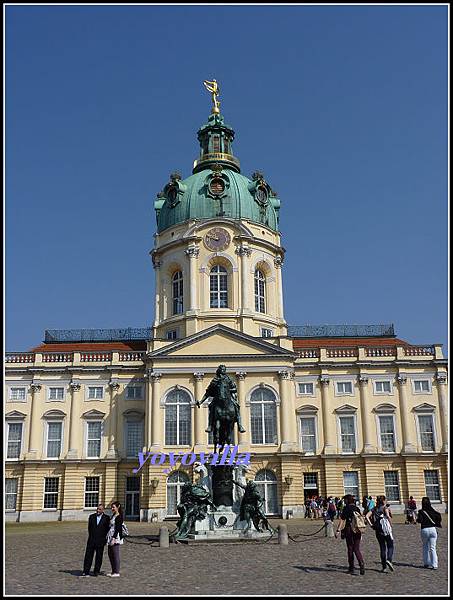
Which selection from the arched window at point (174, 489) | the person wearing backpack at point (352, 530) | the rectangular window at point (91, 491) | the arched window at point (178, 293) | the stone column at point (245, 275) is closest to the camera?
the person wearing backpack at point (352, 530)

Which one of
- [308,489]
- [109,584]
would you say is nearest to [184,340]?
[308,489]

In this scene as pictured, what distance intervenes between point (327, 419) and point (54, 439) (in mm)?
20566

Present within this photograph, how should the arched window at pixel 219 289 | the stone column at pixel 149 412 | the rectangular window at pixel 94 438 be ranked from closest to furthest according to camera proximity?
1. the stone column at pixel 149 412
2. the rectangular window at pixel 94 438
3. the arched window at pixel 219 289

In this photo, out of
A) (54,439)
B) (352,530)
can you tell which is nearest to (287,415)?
(54,439)

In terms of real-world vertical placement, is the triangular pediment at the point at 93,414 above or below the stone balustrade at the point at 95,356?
below

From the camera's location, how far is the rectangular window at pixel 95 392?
163 ft

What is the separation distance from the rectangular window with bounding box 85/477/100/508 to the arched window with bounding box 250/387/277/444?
12.3 meters

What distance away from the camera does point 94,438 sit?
160ft

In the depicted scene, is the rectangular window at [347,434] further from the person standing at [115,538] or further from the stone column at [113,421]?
the person standing at [115,538]

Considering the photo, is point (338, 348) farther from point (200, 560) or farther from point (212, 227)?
point (200, 560)

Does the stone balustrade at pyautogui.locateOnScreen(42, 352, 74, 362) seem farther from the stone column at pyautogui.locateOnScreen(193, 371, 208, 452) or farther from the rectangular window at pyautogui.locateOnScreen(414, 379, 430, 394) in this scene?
the rectangular window at pyautogui.locateOnScreen(414, 379, 430, 394)

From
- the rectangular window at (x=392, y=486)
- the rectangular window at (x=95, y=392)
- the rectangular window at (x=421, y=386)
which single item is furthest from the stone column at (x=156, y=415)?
the rectangular window at (x=421, y=386)

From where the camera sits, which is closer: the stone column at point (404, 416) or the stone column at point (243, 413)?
the stone column at point (243, 413)

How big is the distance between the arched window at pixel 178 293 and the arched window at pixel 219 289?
2641 millimetres
